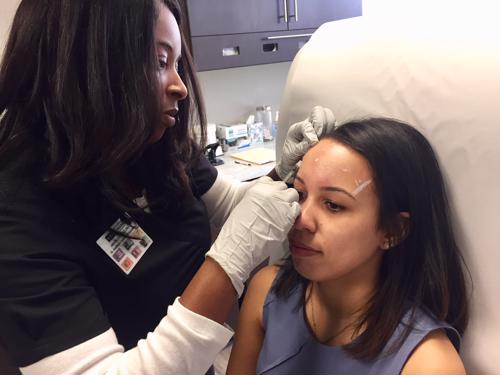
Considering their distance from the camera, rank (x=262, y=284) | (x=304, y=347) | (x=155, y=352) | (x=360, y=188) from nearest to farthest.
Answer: (x=155, y=352)
(x=360, y=188)
(x=304, y=347)
(x=262, y=284)

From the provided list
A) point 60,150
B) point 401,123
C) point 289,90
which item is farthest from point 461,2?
point 60,150

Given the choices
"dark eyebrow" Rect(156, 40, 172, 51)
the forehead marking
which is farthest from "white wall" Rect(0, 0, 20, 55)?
the forehead marking

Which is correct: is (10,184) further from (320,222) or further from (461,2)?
(461,2)

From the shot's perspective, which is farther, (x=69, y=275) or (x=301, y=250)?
(x=301, y=250)

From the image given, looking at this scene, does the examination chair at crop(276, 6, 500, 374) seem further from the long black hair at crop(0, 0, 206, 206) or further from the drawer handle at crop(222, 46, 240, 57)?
the drawer handle at crop(222, 46, 240, 57)

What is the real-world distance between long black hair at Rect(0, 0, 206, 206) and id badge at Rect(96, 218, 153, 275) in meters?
0.13

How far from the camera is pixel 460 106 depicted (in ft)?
2.74

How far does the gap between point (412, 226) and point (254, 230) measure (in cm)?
33

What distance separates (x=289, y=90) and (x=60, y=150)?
66 cm

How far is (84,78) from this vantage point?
2.65 ft

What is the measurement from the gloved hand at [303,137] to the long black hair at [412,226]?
9cm

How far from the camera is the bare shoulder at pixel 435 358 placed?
78 centimetres

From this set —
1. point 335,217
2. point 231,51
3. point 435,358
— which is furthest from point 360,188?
point 231,51

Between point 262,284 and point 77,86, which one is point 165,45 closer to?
point 77,86
